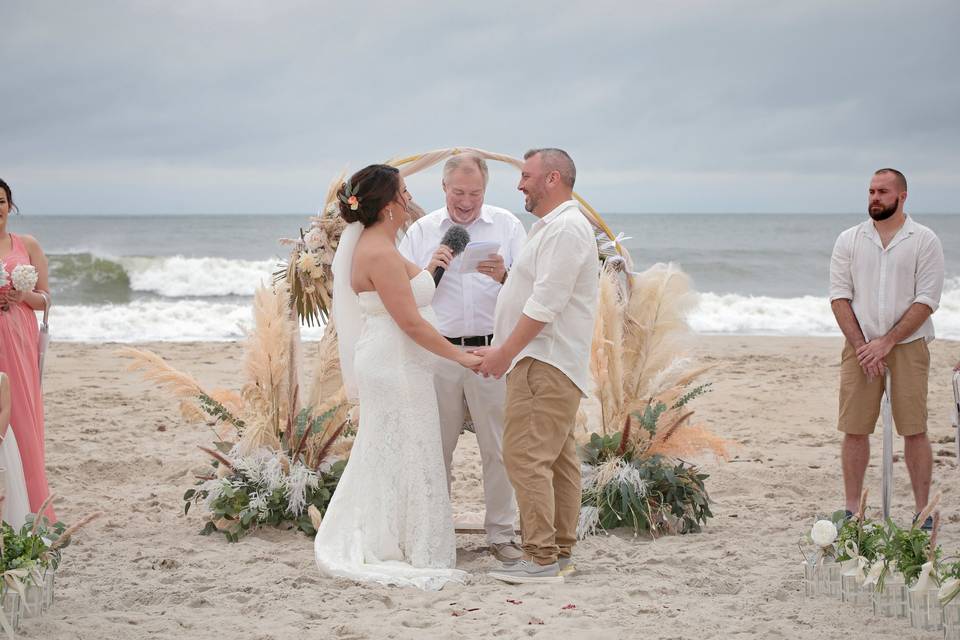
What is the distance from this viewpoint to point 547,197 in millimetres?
4598

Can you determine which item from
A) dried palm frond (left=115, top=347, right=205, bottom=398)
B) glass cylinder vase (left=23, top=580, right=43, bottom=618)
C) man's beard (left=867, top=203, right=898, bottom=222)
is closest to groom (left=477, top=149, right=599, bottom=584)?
man's beard (left=867, top=203, right=898, bottom=222)

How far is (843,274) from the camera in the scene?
546 cm

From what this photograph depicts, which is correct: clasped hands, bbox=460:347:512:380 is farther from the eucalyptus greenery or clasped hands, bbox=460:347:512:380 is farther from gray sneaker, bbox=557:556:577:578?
the eucalyptus greenery

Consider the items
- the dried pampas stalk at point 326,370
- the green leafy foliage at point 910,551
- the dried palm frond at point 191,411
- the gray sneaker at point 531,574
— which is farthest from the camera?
the dried pampas stalk at point 326,370

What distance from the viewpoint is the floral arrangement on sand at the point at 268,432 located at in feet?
17.8

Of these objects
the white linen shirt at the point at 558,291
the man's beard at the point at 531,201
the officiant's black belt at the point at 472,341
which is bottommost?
the officiant's black belt at the point at 472,341

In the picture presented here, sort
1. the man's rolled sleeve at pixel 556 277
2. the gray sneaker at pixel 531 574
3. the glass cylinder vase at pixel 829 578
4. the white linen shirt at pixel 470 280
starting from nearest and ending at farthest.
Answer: the glass cylinder vase at pixel 829 578 → the man's rolled sleeve at pixel 556 277 → the gray sneaker at pixel 531 574 → the white linen shirt at pixel 470 280

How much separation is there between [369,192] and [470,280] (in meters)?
0.78

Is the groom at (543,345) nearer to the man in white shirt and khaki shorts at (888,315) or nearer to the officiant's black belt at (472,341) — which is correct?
the officiant's black belt at (472,341)

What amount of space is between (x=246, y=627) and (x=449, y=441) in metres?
1.60

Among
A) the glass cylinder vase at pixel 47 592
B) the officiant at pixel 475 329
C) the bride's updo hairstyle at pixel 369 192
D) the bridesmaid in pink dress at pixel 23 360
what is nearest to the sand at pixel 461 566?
the glass cylinder vase at pixel 47 592

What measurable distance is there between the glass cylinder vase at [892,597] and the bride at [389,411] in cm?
202

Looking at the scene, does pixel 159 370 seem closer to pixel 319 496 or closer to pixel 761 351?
pixel 319 496

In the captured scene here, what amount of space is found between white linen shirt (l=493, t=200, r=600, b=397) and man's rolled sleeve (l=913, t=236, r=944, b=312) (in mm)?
1971
